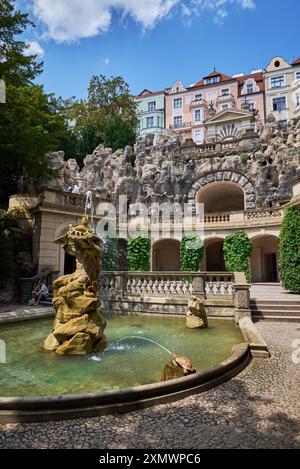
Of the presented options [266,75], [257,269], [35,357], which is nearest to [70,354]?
[35,357]

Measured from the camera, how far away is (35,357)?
6.12 meters

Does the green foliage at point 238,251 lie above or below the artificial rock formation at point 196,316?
above

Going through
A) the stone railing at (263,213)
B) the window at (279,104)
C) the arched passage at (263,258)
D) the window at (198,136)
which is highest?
the window at (279,104)

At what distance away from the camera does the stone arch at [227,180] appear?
2775 cm

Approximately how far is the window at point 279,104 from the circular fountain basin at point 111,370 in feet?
150

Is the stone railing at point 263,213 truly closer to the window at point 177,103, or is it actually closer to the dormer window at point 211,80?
the window at point 177,103

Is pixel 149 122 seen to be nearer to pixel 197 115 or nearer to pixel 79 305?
pixel 197 115

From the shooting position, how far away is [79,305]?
672 cm

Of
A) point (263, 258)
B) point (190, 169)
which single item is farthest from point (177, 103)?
point (263, 258)

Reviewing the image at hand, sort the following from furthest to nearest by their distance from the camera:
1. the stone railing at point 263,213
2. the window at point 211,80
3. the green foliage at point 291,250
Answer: the window at point 211,80, the stone railing at point 263,213, the green foliage at point 291,250

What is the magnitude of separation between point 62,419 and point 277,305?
9849mm

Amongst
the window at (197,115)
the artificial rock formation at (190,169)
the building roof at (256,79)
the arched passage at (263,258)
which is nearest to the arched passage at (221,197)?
the artificial rock formation at (190,169)
